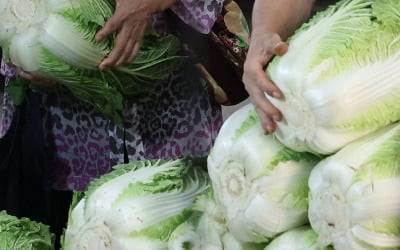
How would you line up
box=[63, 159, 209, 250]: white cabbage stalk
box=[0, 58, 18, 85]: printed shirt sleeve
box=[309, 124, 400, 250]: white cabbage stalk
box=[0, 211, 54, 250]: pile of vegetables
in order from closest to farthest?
1. box=[309, 124, 400, 250]: white cabbage stalk
2. box=[63, 159, 209, 250]: white cabbage stalk
3. box=[0, 211, 54, 250]: pile of vegetables
4. box=[0, 58, 18, 85]: printed shirt sleeve

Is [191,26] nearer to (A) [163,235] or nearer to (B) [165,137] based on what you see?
(B) [165,137]

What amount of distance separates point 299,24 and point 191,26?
1.99 feet

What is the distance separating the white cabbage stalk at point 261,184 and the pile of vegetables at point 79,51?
2.38 ft

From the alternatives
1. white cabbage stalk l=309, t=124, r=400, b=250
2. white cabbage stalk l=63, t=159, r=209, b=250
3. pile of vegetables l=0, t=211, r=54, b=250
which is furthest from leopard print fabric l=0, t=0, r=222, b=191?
white cabbage stalk l=309, t=124, r=400, b=250

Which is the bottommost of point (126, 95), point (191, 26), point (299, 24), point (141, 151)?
point (141, 151)

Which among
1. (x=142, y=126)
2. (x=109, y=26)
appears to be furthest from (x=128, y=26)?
(x=142, y=126)

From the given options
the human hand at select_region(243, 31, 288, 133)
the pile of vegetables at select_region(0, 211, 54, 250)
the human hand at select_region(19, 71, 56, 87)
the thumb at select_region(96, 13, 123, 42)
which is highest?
the human hand at select_region(243, 31, 288, 133)

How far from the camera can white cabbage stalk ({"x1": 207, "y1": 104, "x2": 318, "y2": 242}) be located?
130cm

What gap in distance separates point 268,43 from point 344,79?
230mm

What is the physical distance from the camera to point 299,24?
151 cm

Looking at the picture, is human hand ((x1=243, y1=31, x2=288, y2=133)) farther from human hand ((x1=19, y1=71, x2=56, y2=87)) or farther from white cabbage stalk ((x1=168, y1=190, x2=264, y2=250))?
human hand ((x1=19, y1=71, x2=56, y2=87))

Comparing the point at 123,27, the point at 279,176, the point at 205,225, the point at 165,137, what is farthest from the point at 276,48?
the point at 165,137

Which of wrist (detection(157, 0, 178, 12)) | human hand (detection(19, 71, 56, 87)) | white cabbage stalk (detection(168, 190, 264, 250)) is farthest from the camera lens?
human hand (detection(19, 71, 56, 87))

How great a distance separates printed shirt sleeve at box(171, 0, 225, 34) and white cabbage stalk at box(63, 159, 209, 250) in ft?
1.49
